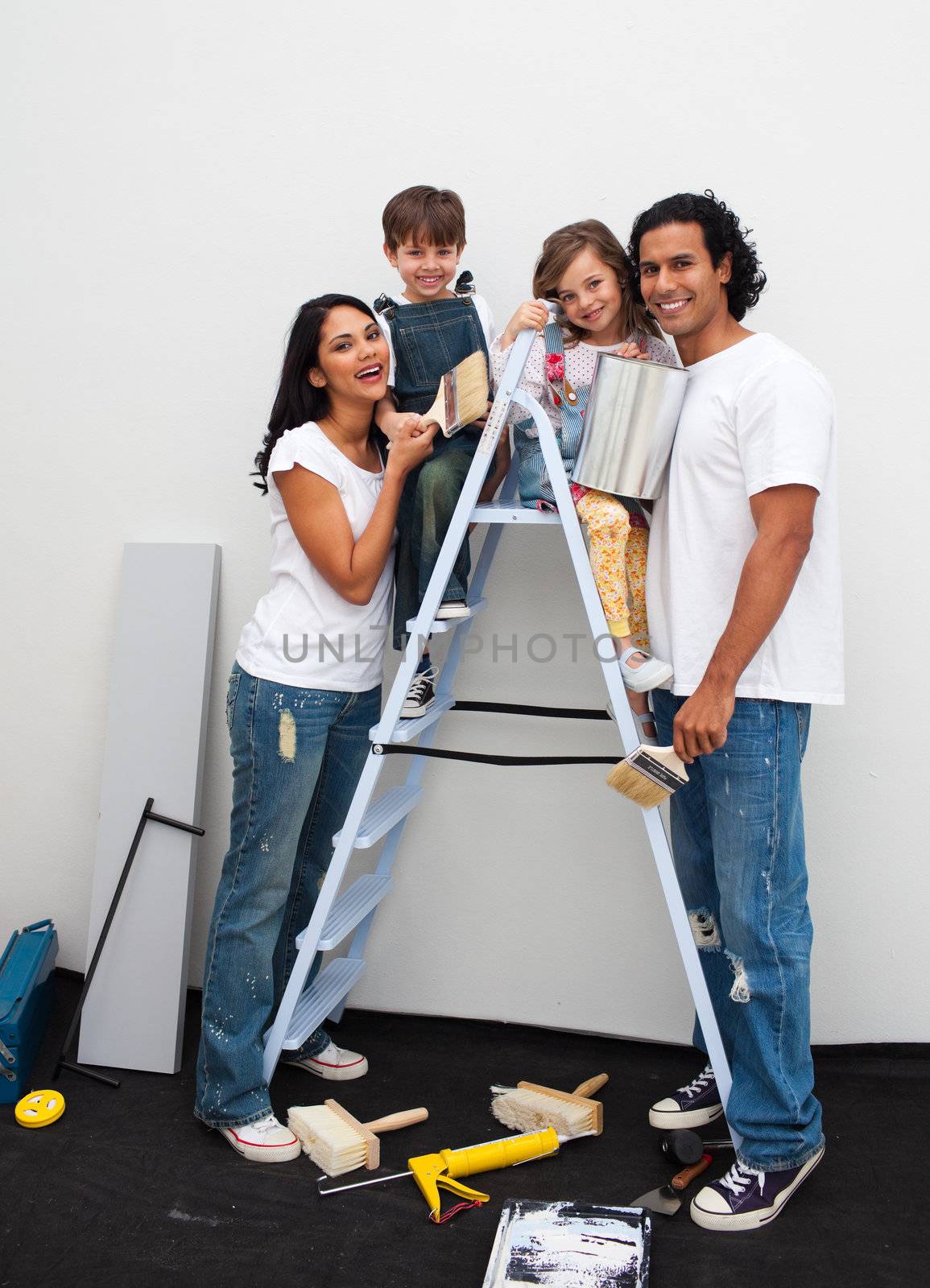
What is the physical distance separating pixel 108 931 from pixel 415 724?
0.98 meters

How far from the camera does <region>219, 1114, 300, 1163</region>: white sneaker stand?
199cm

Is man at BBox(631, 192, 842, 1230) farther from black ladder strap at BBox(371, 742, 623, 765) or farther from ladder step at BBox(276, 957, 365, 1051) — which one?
ladder step at BBox(276, 957, 365, 1051)

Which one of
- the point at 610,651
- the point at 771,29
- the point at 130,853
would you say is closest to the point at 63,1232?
the point at 130,853

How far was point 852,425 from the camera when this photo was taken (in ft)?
7.06

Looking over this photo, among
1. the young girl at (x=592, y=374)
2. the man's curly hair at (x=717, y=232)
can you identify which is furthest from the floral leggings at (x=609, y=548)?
the man's curly hair at (x=717, y=232)

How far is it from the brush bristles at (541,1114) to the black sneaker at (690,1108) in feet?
0.48

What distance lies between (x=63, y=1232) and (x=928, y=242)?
2529 millimetres

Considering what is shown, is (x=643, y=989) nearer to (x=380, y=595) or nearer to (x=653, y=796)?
(x=653, y=796)

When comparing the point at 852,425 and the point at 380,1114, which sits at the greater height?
the point at 852,425

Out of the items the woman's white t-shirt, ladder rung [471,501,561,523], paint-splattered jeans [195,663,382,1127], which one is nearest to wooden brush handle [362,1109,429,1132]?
paint-splattered jeans [195,663,382,1127]

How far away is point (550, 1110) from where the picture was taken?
6.67ft

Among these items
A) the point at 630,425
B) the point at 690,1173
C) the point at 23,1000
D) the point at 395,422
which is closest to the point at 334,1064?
the point at 23,1000

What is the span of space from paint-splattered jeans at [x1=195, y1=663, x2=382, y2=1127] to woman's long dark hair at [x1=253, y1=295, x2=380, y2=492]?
456 mm

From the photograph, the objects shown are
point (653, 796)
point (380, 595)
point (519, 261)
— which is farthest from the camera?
point (519, 261)
